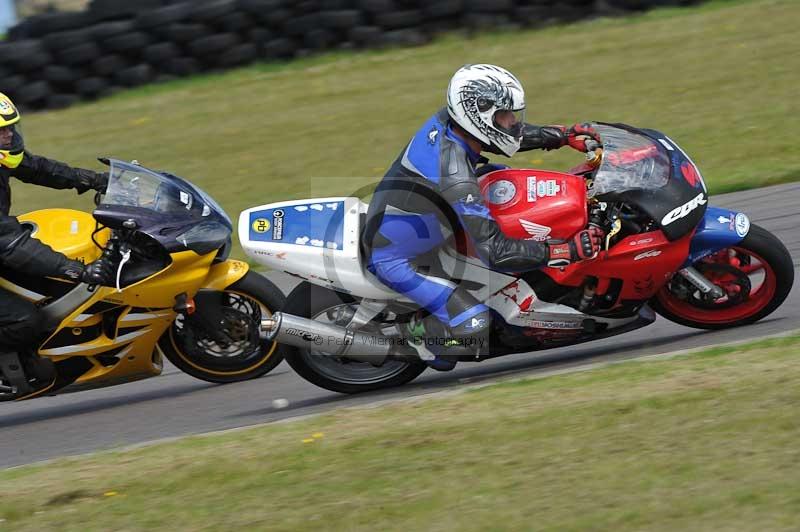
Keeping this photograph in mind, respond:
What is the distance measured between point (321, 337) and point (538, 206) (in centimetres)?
125

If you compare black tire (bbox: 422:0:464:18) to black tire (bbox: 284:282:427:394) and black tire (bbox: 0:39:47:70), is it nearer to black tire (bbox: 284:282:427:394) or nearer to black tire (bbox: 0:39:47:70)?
black tire (bbox: 0:39:47:70)

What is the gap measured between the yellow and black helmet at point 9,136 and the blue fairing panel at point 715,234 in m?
3.49

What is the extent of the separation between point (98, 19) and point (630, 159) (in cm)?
972

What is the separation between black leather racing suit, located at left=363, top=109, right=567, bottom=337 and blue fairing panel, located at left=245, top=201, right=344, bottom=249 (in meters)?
0.17

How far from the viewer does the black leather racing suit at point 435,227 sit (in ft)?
18.5

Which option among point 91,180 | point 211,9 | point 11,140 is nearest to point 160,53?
point 211,9

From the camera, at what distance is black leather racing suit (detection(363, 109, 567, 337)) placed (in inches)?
222

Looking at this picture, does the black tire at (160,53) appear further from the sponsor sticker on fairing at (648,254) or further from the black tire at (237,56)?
the sponsor sticker on fairing at (648,254)

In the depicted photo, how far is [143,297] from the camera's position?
6180 mm

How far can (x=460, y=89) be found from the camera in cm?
569

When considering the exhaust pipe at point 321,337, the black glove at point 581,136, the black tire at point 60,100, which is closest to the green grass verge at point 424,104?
the black tire at point 60,100

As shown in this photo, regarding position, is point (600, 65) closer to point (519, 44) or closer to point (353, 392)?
point (519, 44)

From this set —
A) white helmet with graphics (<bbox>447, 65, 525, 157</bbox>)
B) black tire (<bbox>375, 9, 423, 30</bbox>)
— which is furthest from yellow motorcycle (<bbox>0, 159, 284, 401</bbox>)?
black tire (<bbox>375, 9, 423, 30</bbox>)

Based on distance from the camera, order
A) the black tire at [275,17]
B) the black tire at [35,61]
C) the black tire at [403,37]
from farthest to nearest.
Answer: the black tire at [403,37]
the black tire at [275,17]
the black tire at [35,61]
